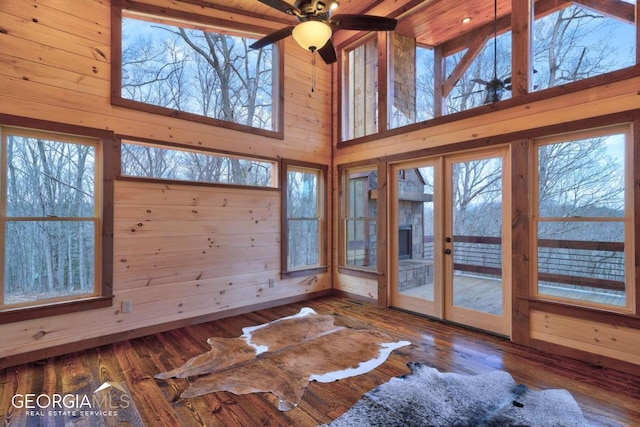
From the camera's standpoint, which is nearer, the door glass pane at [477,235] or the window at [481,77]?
the door glass pane at [477,235]

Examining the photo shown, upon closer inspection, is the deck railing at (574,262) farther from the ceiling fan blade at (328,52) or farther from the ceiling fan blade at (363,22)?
the ceiling fan blade at (328,52)

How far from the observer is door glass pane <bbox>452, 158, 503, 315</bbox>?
354 centimetres

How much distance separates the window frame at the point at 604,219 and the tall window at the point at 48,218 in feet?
15.1

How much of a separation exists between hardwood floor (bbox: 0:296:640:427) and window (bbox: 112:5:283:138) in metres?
2.67

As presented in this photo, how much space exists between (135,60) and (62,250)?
7.55 ft

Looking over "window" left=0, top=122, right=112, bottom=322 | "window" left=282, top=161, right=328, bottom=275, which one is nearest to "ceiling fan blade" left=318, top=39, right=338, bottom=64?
"window" left=282, top=161, right=328, bottom=275

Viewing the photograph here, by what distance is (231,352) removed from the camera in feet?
10.0

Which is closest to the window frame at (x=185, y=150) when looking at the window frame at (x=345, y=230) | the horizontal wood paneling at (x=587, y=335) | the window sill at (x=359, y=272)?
the window frame at (x=345, y=230)

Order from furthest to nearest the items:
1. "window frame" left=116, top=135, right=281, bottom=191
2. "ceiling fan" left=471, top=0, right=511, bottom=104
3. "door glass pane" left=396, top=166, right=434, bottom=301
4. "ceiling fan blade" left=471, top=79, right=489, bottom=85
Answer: "door glass pane" left=396, top=166, right=434, bottom=301 → "ceiling fan blade" left=471, top=79, right=489, bottom=85 → "ceiling fan" left=471, top=0, right=511, bottom=104 → "window frame" left=116, top=135, right=281, bottom=191

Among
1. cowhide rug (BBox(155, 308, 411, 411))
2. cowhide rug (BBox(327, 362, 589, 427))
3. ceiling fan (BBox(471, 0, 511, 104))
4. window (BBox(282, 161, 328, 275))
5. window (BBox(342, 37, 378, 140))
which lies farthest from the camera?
window (BBox(342, 37, 378, 140))

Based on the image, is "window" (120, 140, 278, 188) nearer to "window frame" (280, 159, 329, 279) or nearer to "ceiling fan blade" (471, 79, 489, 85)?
"window frame" (280, 159, 329, 279)

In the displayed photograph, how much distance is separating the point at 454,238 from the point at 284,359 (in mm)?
2520

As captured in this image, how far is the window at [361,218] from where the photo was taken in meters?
4.85

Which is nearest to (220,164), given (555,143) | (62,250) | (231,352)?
(62,250)
